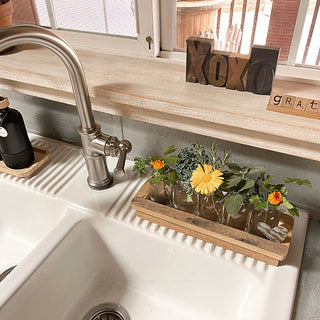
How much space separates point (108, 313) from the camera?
34.2 inches

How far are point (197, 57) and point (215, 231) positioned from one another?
0.40 metres

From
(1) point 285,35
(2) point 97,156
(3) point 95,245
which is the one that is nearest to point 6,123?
(2) point 97,156

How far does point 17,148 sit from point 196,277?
0.63m

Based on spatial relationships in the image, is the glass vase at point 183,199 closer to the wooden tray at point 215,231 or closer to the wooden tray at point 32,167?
the wooden tray at point 215,231

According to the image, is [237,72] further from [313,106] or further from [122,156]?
[122,156]

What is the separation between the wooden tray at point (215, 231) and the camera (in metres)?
0.71

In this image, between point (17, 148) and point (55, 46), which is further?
point (17, 148)

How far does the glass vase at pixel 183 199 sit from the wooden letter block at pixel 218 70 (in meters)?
0.25

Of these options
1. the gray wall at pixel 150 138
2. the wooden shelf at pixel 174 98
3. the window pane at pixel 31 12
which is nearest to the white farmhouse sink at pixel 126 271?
the gray wall at pixel 150 138

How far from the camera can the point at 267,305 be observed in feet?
2.19

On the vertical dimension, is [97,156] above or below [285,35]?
below

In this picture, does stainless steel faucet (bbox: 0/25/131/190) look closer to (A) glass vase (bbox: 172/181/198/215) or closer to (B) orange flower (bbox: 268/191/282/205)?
(A) glass vase (bbox: 172/181/198/215)

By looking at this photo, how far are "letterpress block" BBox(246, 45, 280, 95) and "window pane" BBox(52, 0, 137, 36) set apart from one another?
0.38 meters

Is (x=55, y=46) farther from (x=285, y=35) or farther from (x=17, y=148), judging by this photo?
(x=285, y=35)
